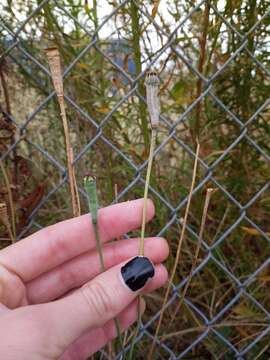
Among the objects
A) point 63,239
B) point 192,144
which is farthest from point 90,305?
point 192,144

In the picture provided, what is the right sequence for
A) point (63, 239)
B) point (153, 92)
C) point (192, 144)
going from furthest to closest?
point (192, 144) → point (63, 239) → point (153, 92)

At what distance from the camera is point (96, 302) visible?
0.69m

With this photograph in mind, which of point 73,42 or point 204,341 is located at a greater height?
point 73,42

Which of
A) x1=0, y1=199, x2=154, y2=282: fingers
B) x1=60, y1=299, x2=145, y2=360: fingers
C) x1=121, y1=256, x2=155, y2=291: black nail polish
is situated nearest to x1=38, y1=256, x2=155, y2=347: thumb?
x1=121, y1=256, x2=155, y2=291: black nail polish

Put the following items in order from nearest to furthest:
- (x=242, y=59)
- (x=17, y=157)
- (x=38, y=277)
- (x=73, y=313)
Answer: (x=73, y=313)
(x=38, y=277)
(x=17, y=157)
(x=242, y=59)

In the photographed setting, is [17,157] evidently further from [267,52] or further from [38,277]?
[267,52]

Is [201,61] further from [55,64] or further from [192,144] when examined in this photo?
[55,64]

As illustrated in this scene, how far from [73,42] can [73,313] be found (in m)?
0.73

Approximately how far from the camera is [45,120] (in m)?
1.43

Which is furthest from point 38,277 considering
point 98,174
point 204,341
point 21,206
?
point 204,341

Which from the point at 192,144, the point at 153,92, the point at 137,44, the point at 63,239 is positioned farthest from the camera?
the point at 192,144

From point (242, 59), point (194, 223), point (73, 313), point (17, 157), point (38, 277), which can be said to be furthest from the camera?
point (194, 223)

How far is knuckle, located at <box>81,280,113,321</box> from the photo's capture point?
0.69 meters

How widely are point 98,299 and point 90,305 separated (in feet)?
0.05
